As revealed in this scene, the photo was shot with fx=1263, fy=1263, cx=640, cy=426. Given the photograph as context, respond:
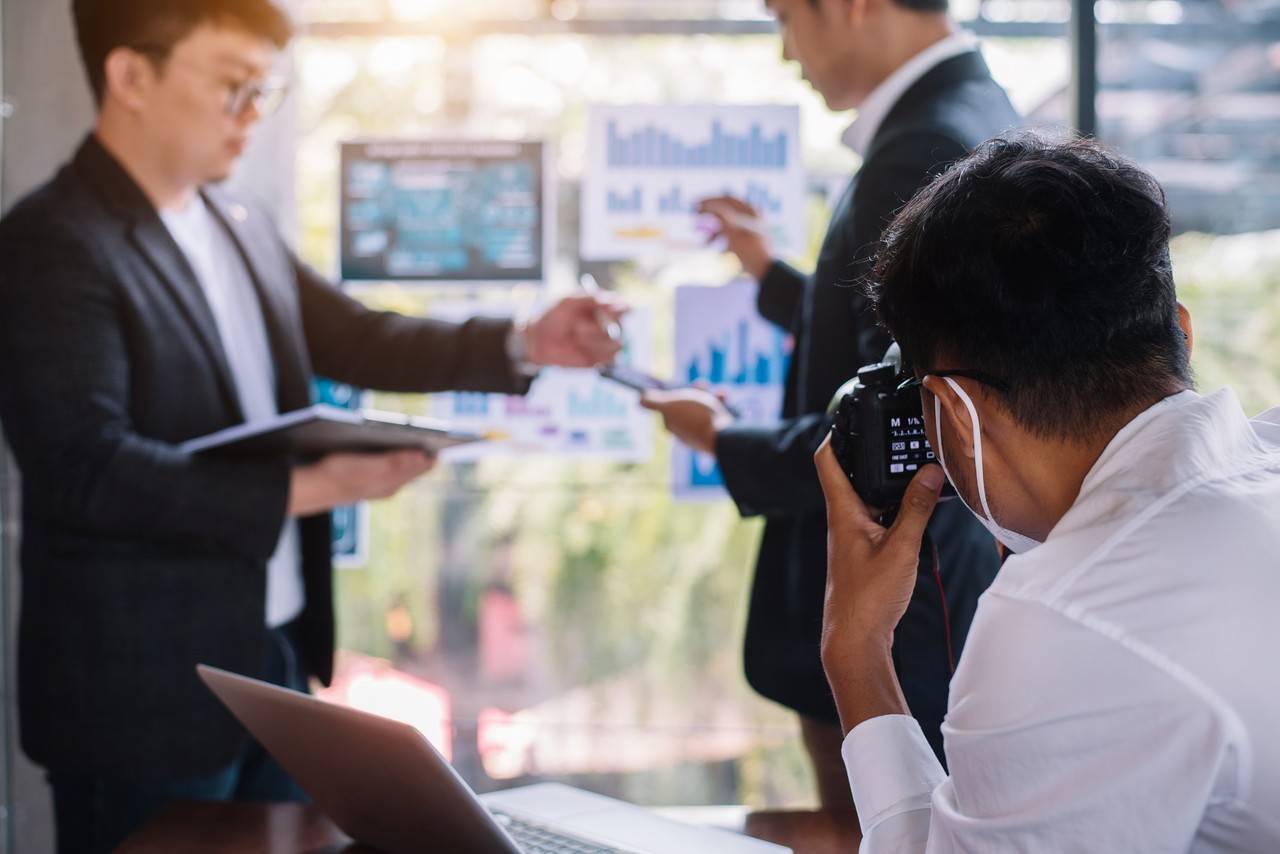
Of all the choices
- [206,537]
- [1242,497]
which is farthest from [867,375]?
[206,537]

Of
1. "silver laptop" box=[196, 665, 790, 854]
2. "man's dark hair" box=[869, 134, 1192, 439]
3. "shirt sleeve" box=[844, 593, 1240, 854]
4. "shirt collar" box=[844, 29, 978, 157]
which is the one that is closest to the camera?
"shirt sleeve" box=[844, 593, 1240, 854]

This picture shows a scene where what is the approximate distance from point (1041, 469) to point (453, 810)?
548 mm

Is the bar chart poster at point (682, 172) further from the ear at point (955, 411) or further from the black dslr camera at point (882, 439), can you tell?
the ear at point (955, 411)

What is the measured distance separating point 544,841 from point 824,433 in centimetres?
58

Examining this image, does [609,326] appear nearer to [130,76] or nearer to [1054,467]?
[130,76]

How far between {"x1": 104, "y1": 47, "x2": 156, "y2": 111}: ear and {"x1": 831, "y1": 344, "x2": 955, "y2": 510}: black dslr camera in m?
1.34

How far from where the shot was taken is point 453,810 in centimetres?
105

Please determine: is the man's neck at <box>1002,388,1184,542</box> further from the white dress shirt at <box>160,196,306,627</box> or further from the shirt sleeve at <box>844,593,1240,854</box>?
the white dress shirt at <box>160,196,306,627</box>

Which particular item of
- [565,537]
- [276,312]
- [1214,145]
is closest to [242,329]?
[276,312]

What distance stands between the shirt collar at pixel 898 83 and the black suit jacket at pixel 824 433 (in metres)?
0.02

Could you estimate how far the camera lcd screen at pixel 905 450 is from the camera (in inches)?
42.3

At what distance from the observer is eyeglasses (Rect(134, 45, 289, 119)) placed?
6.35ft

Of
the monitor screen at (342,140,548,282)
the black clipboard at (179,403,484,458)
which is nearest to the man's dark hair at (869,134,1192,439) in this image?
the black clipboard at (179,403,484,458)

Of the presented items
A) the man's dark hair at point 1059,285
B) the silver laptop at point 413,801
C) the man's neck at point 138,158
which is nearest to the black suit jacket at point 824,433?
the silver laptop at point 413,801
